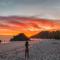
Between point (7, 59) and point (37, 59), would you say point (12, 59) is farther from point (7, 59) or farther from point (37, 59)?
point (37, 59)

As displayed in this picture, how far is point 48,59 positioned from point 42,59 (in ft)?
4.02

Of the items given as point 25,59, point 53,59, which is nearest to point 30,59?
point 25,59

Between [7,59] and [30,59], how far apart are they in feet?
15.5

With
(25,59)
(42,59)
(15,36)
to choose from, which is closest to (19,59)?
(25,59)

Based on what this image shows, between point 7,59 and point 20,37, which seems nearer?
point 7,59

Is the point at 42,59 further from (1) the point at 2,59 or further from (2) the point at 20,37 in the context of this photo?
(2) the point at 20,37

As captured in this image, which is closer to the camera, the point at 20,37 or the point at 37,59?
the point at 37,59

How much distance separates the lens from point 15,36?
161250 millimetres

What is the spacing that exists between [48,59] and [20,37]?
113513 mm

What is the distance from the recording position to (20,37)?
165625 mm

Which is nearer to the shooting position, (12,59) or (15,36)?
(12,59)

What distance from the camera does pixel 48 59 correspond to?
5253 centimetres

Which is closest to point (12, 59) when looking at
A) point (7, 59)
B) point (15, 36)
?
point (7, 59)

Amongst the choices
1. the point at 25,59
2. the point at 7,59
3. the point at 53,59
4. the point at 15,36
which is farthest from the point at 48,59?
the point at 15,36
